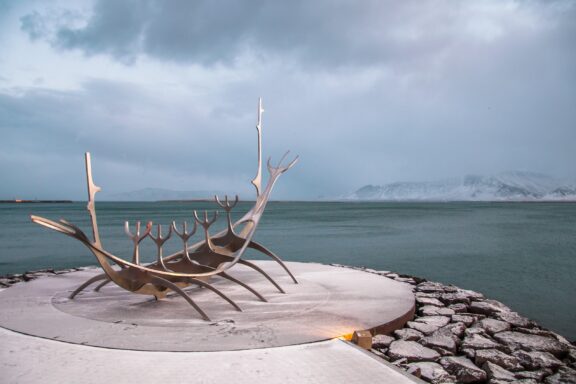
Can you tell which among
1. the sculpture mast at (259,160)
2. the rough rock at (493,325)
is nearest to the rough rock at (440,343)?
the rough rock at (493,325)

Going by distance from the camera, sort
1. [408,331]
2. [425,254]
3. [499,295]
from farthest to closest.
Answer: [425,254]
[499,295]
[408,331]

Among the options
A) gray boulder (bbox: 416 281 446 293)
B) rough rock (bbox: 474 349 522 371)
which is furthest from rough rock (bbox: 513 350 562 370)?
gray boulder (bbox: 416 281 446 293)

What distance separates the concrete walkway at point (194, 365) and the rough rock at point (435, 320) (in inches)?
80.4

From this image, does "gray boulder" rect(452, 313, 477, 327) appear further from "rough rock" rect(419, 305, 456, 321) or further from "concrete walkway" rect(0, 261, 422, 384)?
"concrete walkway" rect(0, 261, 422, 384)

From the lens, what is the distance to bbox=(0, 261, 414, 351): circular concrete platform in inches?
183

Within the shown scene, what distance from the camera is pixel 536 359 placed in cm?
492

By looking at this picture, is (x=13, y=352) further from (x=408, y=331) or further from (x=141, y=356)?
(x=408, y=331)

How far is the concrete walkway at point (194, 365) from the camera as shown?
12.0 ft

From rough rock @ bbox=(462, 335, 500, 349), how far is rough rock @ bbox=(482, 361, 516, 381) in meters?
0.51

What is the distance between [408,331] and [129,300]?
386cm


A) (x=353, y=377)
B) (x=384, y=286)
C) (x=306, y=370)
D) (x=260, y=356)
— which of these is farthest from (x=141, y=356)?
(x=384, y=286)

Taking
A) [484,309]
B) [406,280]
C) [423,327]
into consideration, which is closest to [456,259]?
[406,280]

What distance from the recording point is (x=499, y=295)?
1258cm

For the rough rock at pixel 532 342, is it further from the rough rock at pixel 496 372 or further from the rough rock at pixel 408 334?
the rough rock at pixel 408 334
